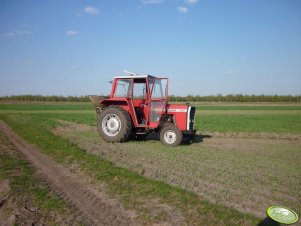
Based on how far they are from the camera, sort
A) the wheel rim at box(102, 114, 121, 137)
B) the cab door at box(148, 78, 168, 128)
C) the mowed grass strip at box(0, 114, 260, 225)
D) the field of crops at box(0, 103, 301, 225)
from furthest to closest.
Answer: the wheel rim at box(102, 114, 121, 137) < the cab door at box(148, 78, 168, 128) < the field of crops at box(0, 103, 301, 225) < the mowed grass strip at box(0, 114, 260, 225)

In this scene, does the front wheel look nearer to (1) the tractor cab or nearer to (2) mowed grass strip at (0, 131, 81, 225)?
(1) the tractor cab

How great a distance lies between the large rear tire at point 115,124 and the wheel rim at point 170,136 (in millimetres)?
1364

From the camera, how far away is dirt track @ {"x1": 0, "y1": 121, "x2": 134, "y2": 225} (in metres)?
4.68

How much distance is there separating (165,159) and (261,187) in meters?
3.07

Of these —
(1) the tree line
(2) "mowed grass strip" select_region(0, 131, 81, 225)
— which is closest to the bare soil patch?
(2) "mowed grass strip" select_region(0, 131, 81, 225)

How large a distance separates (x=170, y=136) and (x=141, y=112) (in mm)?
1588

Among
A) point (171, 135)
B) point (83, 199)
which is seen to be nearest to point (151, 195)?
point (83, 199)

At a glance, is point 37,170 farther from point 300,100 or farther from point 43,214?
point 300,100

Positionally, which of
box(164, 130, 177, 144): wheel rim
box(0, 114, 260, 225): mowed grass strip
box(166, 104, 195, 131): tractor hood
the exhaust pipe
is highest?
the exhaust pipe

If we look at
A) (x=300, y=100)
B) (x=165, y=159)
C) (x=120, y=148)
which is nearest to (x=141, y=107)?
(x=120, y=148)

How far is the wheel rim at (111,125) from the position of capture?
11773mm

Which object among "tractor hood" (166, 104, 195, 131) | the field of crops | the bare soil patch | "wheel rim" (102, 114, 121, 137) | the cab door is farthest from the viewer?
"wheel rim" (102, 114, 121, 137)

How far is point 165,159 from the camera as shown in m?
8.64

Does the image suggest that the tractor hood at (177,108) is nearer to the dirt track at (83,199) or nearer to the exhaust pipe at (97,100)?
the exhaust pipe at (97,100)
